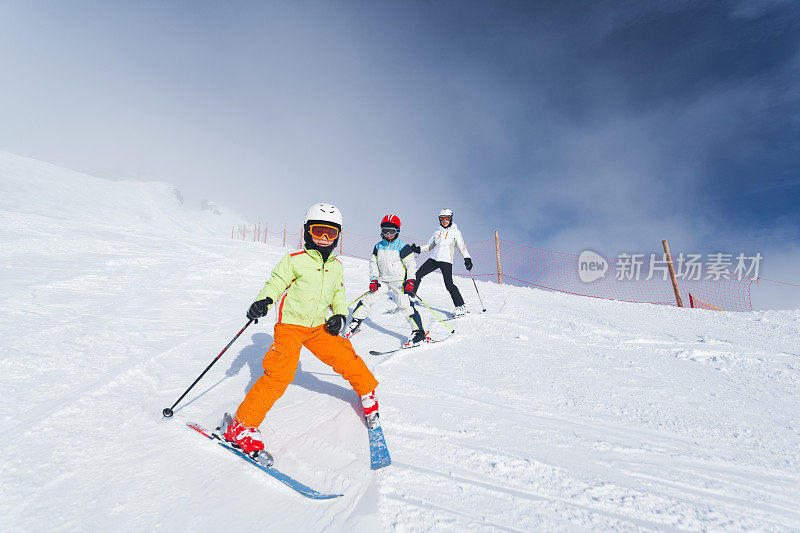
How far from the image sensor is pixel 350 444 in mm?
2316

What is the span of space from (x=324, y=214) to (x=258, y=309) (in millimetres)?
951

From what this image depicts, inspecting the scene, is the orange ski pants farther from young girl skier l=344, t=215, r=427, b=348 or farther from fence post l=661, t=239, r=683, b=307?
fence post l=661, t=239, r=683, b=307

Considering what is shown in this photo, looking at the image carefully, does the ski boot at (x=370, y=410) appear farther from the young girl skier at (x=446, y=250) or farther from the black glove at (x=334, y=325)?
the young girl skier at (x=446, y=250)

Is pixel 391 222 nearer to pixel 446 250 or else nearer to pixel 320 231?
pixel 446 250

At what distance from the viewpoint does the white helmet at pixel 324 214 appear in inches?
110

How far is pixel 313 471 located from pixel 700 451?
274 cm

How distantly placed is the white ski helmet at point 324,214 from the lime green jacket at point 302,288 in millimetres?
285

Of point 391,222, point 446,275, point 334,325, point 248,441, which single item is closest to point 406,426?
point 334,325

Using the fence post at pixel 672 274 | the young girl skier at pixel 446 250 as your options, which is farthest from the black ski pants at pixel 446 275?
the fence post at pixel 672 274

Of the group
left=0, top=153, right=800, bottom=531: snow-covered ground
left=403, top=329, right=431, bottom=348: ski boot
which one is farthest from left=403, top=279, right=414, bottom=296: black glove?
left=0, top=153, right=800, bottom=531: snow-covered ground

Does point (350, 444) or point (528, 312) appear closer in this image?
point (350, 444)

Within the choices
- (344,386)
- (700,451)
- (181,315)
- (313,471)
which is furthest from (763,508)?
(181,315)

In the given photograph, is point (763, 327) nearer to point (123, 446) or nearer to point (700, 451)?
point (700, 451)

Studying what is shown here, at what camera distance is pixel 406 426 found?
2586mm
